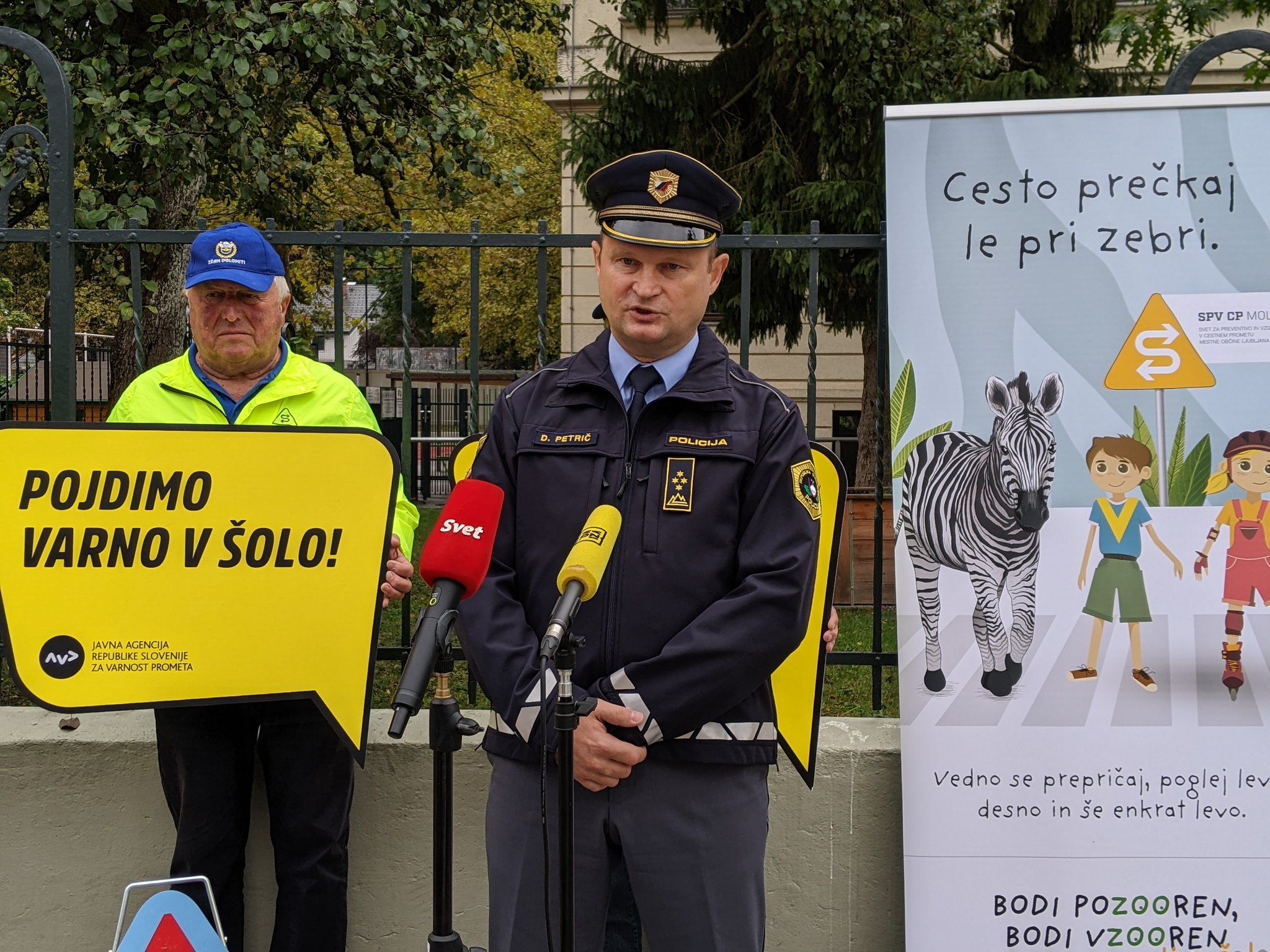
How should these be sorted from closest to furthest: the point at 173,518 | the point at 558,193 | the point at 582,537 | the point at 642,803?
the point at 582,537
the point at 642,803
the point at 173,518
the point at 558,193

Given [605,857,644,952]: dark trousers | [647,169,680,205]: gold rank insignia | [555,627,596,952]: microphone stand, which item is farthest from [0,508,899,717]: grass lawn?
[555,627,596,952]: microphone stand

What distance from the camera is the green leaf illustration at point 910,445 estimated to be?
3.25 m

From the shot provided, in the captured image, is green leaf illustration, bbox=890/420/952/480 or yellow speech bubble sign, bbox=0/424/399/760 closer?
yellow speech bubble sign, bbox=0/424/399/760

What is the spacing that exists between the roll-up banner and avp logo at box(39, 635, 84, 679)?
2098 mm

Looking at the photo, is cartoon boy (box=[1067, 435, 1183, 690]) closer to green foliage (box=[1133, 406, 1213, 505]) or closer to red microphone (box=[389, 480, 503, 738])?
green foliage (box=[1133, 406, 1213, 505])

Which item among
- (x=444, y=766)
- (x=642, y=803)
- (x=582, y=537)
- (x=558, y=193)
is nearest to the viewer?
(x=444, y=766)

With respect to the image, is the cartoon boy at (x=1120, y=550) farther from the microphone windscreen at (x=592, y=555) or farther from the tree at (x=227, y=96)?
the tree at (x=227, y=96)

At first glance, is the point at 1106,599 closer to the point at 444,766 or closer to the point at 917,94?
the point at 444,766

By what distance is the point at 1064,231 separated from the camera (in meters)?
3.23

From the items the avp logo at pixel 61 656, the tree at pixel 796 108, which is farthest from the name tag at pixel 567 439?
the tree at pixel 796 108

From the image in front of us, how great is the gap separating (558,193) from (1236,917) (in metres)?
21.4

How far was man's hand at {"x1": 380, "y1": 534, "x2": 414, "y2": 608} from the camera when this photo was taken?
129 inches

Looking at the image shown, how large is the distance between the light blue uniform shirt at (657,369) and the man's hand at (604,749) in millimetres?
661

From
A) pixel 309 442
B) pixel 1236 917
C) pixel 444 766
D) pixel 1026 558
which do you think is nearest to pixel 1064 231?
pixel 1026 558
